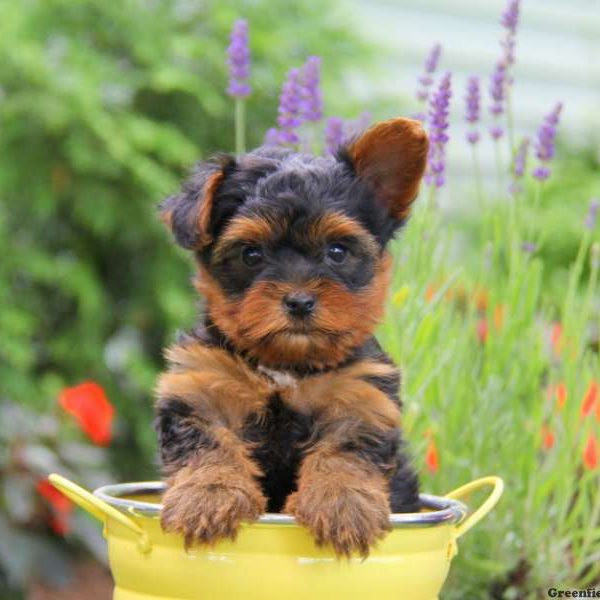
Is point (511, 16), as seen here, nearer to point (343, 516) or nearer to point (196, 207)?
point (196, 207)

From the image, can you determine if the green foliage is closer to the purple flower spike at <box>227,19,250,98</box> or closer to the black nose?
the purple flower spike at <box>227,19,250,98</box>

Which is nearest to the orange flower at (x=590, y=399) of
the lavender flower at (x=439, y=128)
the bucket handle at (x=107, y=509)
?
the lavender flower at (x=439, y=128)

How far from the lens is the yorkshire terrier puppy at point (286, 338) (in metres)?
2.99

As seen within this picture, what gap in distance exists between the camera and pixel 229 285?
316cm

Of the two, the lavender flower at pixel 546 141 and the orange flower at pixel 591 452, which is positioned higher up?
the lavender flower at pixel 546 141

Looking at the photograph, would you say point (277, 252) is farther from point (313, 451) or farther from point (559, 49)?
point (559, 49)

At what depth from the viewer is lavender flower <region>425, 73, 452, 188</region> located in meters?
3.78

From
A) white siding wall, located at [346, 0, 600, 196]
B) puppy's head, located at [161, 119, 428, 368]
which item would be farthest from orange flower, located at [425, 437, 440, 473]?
white siding wall, located at [346, 0, 600, 196]

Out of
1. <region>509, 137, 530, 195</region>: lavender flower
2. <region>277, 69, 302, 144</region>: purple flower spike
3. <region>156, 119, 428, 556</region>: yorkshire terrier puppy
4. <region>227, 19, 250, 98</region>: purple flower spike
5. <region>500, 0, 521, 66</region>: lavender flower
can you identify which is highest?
<region>500, 0, 521, 66</region>: lavender flower

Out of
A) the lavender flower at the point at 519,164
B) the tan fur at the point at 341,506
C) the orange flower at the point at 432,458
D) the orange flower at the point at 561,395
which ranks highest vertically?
the lavender flower at the point at 519,164

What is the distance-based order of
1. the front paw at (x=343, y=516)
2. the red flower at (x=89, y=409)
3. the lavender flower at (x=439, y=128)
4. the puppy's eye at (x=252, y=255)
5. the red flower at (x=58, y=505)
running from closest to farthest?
the front paw at (x=343, y=516) < the puppy's eye at (x=252, y=255) < the lavender flower at (x=439, y=128) < the red flower at (x=58, y=505) < the red flower at (x=89, y=409)

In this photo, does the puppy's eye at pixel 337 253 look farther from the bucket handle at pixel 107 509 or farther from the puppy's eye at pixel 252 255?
the bucket handle at pixel 107 509

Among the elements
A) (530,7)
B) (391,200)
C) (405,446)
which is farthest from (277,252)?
(530,7)

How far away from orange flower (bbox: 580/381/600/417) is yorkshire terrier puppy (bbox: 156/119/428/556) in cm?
109
